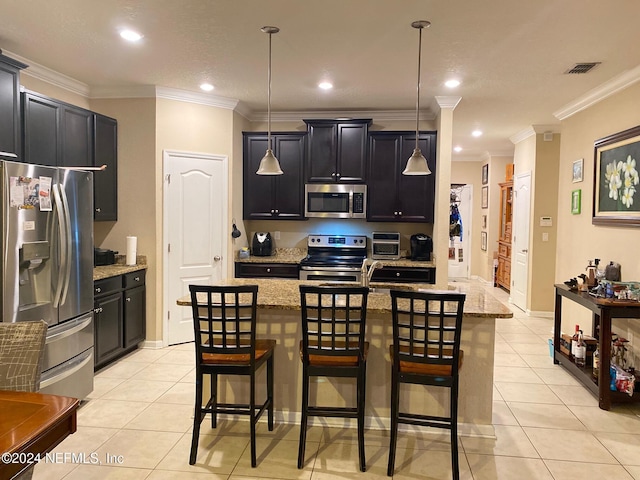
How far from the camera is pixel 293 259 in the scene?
5.20 meters

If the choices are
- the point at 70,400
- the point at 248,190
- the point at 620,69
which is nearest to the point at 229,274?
the point at 248,190

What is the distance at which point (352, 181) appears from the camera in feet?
17.0

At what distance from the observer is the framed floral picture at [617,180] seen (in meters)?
3.65

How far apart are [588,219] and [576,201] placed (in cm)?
33

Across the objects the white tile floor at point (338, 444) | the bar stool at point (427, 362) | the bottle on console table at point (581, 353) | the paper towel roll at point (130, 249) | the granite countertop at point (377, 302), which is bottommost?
the white tile floor at point (338, 444)

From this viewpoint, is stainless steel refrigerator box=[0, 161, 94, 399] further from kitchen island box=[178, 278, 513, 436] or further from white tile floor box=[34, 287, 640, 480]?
kitchen island box=[178, 278, 513, 436]

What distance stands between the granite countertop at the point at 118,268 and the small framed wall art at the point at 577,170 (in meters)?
4.71

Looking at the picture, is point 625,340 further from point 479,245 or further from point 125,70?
point 479,245

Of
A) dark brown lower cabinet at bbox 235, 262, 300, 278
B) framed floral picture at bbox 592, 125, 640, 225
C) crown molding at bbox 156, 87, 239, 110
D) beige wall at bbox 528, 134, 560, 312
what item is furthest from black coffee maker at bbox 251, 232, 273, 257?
beige wall at bbox 528, 134, 560, 312

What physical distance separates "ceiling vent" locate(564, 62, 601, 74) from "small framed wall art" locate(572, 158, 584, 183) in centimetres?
124

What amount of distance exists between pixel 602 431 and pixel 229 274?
3.75 meters

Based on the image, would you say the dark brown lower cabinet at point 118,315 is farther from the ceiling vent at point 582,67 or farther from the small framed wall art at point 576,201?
the small framed wall art at point 576,201

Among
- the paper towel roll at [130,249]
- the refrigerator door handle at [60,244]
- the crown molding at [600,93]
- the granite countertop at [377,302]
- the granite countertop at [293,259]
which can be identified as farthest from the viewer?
the granite countertop at [293,259]

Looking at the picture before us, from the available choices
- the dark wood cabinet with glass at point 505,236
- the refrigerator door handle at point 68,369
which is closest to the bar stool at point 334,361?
the refrigerator door handle at point 68,369
